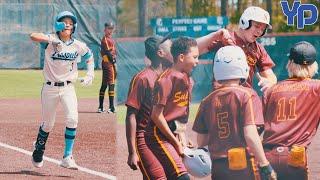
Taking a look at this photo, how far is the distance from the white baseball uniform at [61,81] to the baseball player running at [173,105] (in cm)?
382

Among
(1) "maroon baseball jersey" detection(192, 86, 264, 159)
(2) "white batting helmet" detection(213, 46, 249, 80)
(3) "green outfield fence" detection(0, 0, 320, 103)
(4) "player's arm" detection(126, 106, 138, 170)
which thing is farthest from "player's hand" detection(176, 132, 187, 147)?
(3) "green outfield fence" detection(0, 0, 320, 103)

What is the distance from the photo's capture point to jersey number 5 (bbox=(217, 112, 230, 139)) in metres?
5.02

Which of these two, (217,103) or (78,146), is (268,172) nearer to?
(217,103)

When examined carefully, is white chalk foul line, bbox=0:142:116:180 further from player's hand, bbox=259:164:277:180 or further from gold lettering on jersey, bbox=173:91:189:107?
player's hand, bbox=259:164:277:180

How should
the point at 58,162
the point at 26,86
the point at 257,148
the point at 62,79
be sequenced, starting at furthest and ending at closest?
the point at 26,86 → the point at 58,162 → the point at 62,79 → the point at 257,148

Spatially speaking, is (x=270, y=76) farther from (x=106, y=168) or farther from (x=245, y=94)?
(x=106, y=168)

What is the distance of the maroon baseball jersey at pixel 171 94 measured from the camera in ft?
17.0

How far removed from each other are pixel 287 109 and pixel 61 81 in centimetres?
433

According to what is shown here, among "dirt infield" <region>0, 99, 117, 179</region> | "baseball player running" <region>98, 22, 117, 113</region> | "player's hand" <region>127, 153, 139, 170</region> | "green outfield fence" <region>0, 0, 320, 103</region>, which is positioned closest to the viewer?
"player's hand" <region>127, 153, 139, 170</region>

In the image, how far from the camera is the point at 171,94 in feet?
17.0

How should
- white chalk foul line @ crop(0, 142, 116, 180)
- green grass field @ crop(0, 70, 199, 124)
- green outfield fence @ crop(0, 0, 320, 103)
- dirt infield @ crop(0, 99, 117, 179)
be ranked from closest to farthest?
white chalk foul line @ crop(0, 142, 116, 180)
dirt infield @ crop(0, 99, 117, 179)
green grass field @ crop(0, 70, 199, 124)
green outfield fence @ crop(0, 0, 320, 103)

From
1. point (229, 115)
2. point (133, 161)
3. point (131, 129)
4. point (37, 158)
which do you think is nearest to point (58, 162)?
point (37, 158)

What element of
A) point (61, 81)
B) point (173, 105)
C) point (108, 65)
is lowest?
point (108, 65)

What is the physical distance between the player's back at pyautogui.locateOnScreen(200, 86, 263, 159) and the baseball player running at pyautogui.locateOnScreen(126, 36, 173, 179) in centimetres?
33
